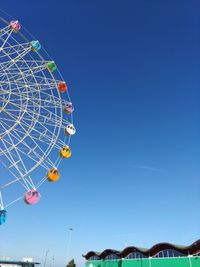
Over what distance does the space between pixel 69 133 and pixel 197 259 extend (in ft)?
89.2

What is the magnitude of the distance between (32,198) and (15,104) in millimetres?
6615

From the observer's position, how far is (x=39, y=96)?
85.9ft

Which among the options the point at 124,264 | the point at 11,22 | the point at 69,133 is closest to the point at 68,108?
the point at 69,133

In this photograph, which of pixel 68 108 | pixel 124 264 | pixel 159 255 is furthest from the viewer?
pixel 124 264

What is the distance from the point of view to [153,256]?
51.7 m

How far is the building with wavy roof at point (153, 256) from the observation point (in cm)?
4472

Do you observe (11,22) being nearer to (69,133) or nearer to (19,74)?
(19,74)

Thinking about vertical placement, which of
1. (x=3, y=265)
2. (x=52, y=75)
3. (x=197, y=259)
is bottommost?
(x=197, y=259)

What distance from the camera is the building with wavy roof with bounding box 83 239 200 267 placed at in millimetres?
44719

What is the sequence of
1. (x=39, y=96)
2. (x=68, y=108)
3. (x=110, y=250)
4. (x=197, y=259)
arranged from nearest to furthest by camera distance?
(x=39, y=96), (x=68, y=108), (x=197, y=259), (x=110, y=250)

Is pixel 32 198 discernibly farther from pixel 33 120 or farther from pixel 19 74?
pixel 19 74

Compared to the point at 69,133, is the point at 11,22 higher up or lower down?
higher up

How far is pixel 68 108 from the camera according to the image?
95.3ft

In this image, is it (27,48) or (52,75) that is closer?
(27,48)
